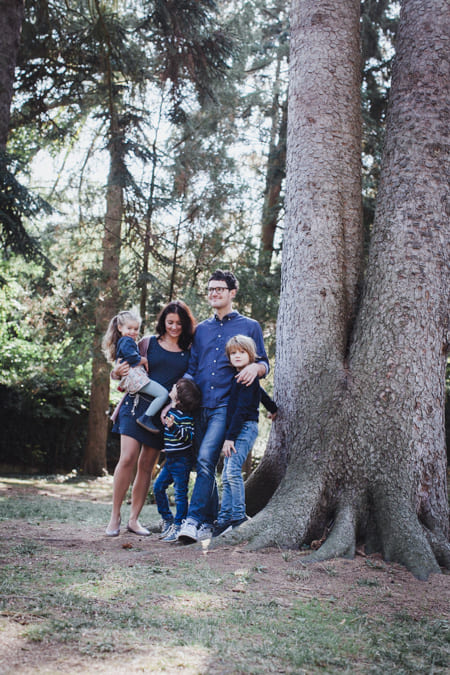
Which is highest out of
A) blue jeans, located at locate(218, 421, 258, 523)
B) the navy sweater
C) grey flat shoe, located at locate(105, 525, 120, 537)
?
the navy sweater

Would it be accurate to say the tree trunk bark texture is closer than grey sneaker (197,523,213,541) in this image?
No

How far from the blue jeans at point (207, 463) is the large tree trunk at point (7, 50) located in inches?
172

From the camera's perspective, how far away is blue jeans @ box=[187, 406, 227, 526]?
4.48 meters

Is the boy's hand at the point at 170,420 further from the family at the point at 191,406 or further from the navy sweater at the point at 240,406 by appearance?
the navy sweater at the point at 240,406

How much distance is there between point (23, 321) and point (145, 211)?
4.36 m

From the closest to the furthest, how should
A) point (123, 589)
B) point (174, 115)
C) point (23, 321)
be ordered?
point (123, 589)
point (174, 115)
point (23, 321)

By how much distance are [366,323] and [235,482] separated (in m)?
1.63

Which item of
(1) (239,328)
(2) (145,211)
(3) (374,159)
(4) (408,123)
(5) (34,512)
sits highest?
(3) (374,159)

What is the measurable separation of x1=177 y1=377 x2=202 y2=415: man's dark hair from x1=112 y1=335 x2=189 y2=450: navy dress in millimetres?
369

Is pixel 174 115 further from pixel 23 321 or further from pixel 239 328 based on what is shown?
pixel 239 328

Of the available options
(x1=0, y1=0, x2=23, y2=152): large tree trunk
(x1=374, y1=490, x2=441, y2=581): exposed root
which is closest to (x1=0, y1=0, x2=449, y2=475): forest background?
(x1=0, y1=0, x2=23, y2=152): large tree trunk

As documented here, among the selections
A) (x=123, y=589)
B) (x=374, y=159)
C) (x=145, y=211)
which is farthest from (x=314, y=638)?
(x=374, y=159)

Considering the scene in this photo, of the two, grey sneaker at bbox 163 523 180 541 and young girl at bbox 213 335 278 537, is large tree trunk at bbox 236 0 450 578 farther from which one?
grey sneaker at bbox 163 523 180 541

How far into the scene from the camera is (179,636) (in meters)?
2.44
